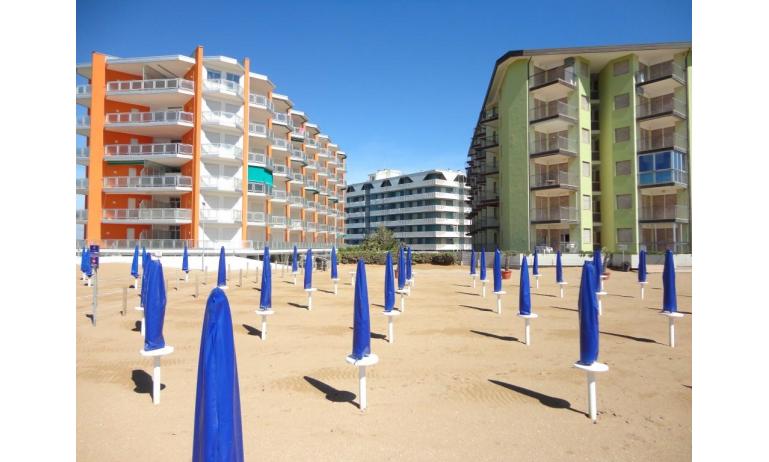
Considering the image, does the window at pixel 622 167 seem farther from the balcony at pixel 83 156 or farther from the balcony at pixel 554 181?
the balcony at pixel 83 156

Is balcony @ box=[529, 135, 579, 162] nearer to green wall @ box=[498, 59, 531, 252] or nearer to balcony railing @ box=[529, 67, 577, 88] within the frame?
green wall @ box=[498, 59, 531, 252]

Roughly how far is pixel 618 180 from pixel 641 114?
5.76 meters

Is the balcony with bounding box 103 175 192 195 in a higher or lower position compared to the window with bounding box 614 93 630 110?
lower

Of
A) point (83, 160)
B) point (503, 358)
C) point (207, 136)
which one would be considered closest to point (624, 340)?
point (503, 358)

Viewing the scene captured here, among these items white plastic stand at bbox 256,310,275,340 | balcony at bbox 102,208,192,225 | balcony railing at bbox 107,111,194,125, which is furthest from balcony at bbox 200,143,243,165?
white plastic stand at bbox 256,310,275,340

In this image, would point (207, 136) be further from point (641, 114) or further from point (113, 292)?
point (641, 114)

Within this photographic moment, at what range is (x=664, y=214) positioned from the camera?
35.2m

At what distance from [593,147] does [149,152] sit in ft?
135

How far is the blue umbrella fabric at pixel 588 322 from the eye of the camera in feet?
22.5

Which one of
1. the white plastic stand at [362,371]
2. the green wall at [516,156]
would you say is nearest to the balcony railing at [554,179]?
the green wall at [516,156]

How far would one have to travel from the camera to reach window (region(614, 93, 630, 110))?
125ft

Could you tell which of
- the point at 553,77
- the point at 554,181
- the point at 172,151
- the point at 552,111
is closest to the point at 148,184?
the point at 172,151

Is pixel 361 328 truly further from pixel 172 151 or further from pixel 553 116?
pixel 172 151

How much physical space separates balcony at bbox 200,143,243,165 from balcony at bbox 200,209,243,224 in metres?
4.74
